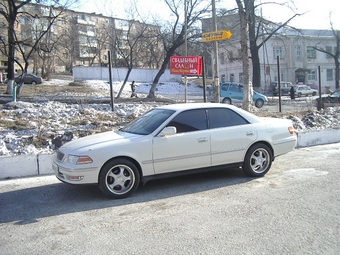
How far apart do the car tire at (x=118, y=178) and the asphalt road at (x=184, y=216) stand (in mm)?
151

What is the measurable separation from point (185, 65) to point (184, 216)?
8225 millimetres

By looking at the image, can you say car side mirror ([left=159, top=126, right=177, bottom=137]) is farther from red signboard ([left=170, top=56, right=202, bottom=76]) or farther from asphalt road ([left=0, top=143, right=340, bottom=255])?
red signboard ([left=170, top=56, right=202, bottom=76])

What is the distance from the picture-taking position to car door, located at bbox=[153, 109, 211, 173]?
218 inches

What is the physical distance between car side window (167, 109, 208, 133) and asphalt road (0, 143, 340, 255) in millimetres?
1041

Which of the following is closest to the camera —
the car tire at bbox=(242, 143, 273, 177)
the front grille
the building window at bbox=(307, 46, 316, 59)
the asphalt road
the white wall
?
the asphalt road

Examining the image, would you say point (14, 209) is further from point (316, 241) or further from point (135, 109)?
point (135, 109)

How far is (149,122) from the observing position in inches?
237

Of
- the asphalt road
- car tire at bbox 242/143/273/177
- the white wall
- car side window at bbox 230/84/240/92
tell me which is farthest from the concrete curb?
the white wall

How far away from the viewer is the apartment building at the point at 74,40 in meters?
25.1

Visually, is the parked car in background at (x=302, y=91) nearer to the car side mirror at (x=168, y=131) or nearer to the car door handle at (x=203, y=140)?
the car door handle at (x=203, y=140)

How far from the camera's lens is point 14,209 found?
501 cm

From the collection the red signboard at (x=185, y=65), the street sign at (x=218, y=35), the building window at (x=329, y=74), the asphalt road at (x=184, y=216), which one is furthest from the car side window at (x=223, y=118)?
the building window at (x=329, y=74)

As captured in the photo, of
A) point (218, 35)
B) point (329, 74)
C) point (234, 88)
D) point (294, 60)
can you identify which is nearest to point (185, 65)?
point (218, 35)

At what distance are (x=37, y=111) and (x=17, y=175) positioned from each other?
180 inches
